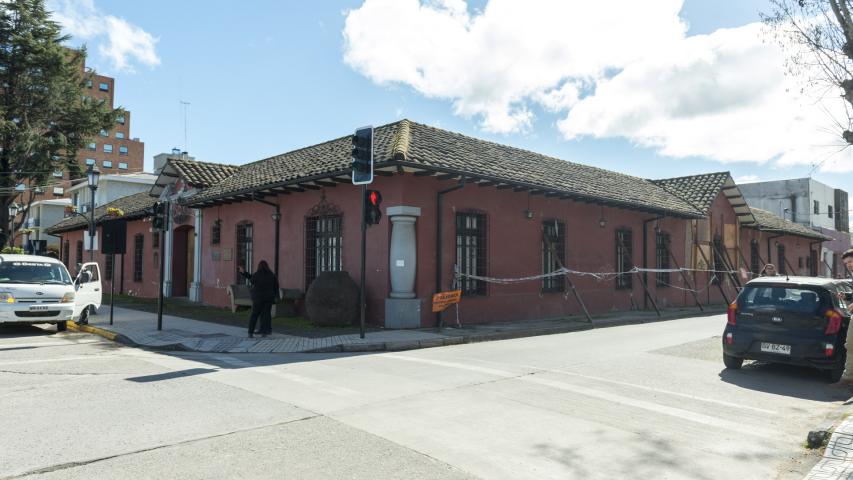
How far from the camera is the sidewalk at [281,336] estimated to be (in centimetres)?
1074

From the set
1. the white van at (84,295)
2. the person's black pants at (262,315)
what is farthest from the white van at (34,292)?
the person's black pants at (262,315)

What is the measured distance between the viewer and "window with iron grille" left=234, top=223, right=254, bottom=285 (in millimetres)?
19047

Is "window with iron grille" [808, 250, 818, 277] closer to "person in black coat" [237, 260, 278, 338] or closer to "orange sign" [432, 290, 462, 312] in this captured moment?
"orange sign" [432, 290, 462, 312]

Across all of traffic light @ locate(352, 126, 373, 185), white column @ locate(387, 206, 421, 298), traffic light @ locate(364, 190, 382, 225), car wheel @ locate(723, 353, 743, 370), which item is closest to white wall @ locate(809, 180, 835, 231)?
car wheel @ locate(723, 353, 743, 370)

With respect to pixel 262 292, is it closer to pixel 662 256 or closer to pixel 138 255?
pixel 662 256

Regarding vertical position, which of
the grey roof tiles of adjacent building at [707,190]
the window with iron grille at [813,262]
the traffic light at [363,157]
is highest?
the grey roof tiles of adjacent building at [707,190]

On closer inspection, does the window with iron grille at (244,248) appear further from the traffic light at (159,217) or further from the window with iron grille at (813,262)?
the window with iron grille at (813,262)

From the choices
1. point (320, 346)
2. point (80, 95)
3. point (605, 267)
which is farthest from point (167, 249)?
point (605, 267)

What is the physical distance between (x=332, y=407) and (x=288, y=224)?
11.5 meters

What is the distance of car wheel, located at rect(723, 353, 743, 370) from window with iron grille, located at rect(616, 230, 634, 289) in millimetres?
11135

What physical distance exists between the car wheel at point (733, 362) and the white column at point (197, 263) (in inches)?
722

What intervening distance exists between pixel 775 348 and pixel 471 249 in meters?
7.96

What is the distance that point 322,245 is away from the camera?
51.8ft

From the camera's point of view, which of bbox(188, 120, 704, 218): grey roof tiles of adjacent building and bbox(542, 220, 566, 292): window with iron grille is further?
bbox(542, 220, 566, 292): window with iron grille
